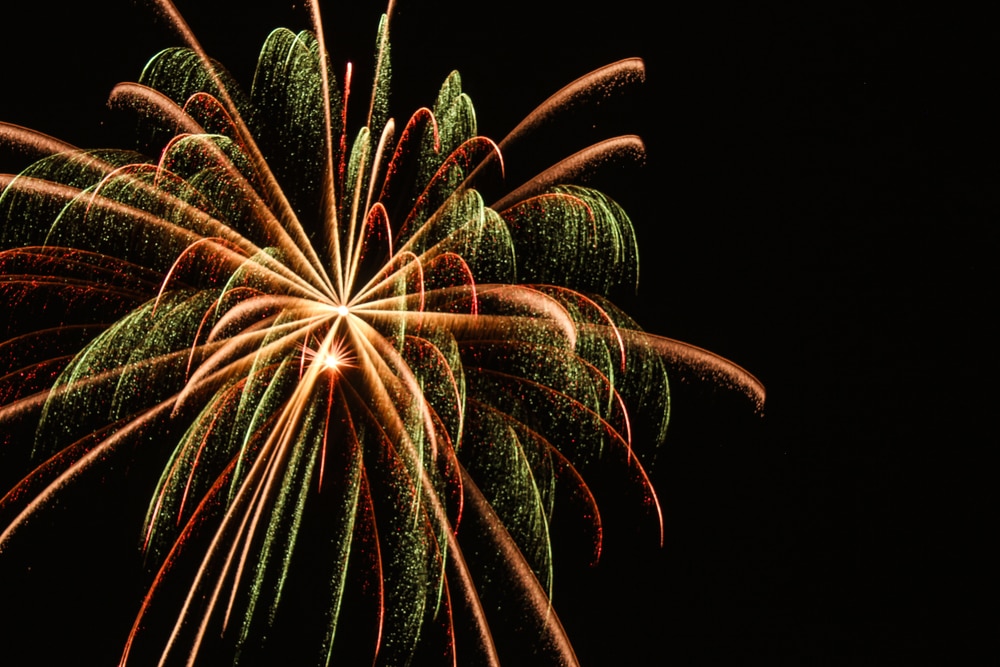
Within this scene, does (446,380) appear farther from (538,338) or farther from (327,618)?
(327,618)

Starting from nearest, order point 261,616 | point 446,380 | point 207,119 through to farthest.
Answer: point 446,380 < point 207,119 < point 261,616

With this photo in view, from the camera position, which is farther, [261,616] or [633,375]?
[261,616]

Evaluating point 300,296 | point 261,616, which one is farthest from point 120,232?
point 261,616

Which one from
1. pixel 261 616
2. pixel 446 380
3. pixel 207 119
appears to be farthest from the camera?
pixel 261 616

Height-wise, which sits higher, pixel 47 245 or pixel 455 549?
pixel 47 245

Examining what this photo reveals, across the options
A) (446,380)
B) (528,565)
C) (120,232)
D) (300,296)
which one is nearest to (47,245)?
(120,232)

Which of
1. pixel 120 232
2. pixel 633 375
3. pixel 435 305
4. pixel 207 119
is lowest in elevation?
pixel 633 375
